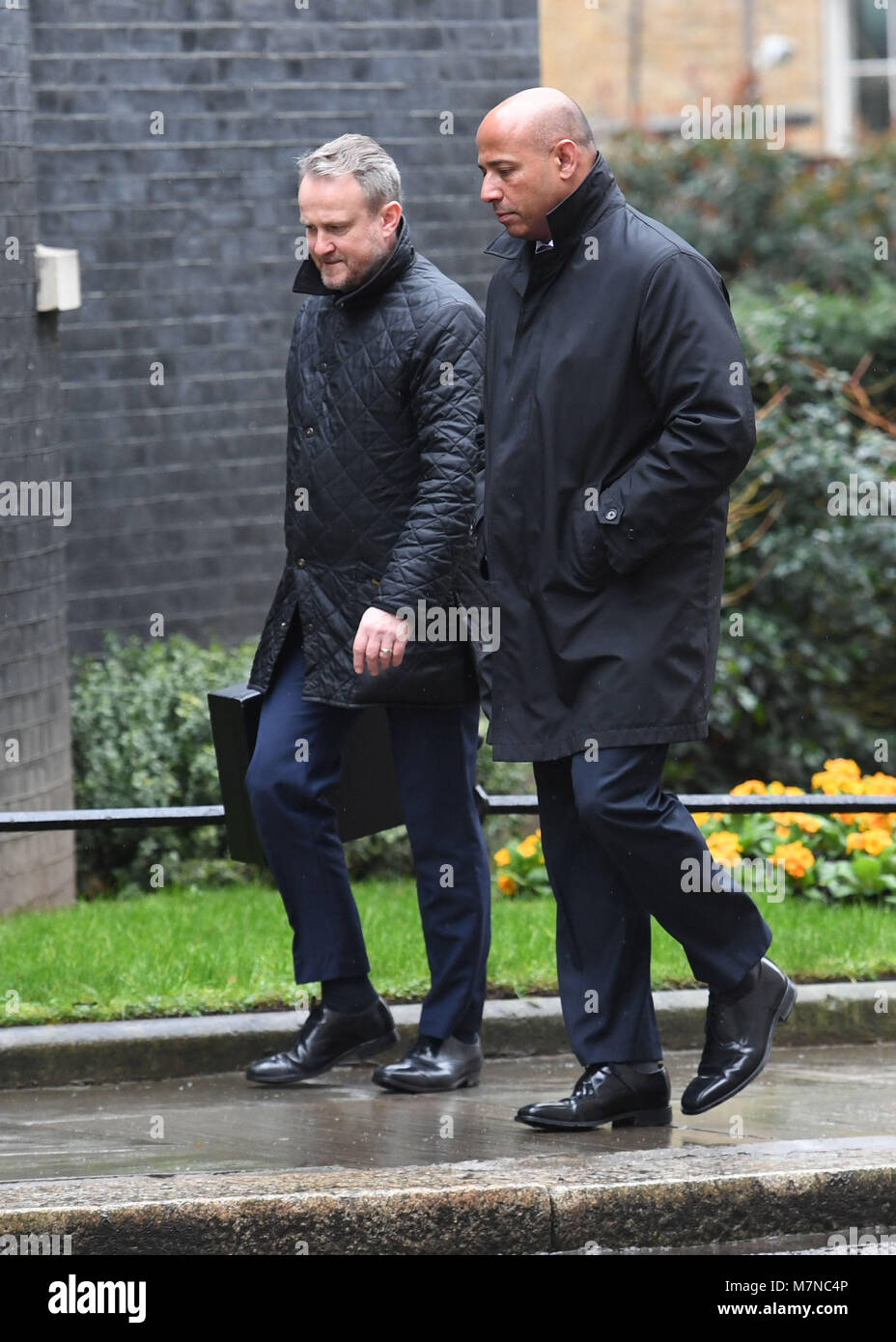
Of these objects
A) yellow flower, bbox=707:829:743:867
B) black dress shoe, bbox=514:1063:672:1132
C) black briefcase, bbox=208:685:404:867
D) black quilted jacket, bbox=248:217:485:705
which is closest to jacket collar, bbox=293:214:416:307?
black quilted jacket, bbox=248:217:485:705

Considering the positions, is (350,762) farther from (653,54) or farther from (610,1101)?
(653,54)

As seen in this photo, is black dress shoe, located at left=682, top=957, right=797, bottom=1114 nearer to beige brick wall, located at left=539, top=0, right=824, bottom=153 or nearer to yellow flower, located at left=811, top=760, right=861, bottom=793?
yellow flower, located at left=811, top=760, right=861, bottom=793

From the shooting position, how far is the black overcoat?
461cm

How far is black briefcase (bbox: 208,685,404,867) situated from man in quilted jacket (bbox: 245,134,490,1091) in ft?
0.44

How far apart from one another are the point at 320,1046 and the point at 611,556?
62.6 inches

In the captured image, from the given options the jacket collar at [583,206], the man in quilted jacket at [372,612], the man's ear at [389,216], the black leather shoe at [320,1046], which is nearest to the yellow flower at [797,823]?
the man in quilted jacket at [372,612]

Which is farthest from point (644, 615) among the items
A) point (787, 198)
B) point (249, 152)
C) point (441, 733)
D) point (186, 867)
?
point (787, 198)

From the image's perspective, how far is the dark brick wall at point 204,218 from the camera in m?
8.65

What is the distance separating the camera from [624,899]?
4.88 m

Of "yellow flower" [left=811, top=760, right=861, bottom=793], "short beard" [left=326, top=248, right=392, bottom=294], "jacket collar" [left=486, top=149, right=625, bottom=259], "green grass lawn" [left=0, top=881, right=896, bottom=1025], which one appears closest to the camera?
"jacket collar" [left=486, top=149, right=625, bottom=259]

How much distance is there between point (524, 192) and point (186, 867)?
421 centimetres

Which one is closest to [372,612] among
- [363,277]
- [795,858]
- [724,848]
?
[363,277]
